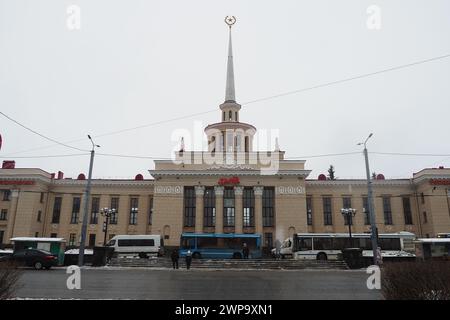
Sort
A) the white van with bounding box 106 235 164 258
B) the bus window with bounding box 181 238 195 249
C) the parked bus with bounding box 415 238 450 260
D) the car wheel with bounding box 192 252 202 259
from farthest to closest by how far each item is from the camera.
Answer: the white van with bounding box 106 235 164 258
the bus window with bounding box 181 238 195 249
the car wheel with bounding box 192 252 202 259
the parked bus with bounding box 415 238 450 260

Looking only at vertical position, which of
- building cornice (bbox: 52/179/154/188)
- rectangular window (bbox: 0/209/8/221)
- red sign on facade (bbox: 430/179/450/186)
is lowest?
rectangular window (bbox: 0/209/8/221)

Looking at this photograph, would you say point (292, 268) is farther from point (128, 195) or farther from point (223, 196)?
point (128, 195)

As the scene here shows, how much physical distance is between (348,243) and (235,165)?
15824mm

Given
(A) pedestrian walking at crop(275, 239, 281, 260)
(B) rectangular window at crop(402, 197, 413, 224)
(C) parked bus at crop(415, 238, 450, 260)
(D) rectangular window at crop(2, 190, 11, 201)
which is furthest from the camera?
(B) rectangular window at crop(402, 197, 413, 224)

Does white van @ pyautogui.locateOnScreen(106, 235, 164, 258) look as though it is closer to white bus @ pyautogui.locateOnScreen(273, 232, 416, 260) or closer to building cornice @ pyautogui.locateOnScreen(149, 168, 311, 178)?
building cornice @ pyautogui.locateOnScreen(149, 168, 311, 178)

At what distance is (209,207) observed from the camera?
42.4m

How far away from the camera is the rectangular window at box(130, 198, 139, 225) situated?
148ft

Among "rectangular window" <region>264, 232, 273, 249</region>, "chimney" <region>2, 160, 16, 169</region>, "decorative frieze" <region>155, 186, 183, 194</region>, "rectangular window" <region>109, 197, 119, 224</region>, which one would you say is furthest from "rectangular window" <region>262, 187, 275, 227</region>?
"chimney" <region>2, 160, 16, 169</region>

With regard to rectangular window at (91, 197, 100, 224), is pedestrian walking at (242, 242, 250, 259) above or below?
below

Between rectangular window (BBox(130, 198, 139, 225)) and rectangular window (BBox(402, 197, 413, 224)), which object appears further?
rectangular window (BBox(130, 198, 139, 225))

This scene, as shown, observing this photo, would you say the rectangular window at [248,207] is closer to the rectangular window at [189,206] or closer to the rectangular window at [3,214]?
the rectangular window at [189,206]

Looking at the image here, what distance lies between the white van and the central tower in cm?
1665
